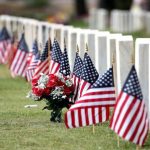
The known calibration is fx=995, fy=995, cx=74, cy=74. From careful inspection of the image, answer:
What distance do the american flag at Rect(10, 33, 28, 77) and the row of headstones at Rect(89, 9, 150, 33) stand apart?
19.0 m

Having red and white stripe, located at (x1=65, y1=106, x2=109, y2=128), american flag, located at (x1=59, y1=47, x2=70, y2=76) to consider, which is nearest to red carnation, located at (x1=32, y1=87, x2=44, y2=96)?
red and white stripe, located at (x1=65, y1=106, x2=109, y2=128)

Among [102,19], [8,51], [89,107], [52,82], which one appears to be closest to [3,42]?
[8,51]

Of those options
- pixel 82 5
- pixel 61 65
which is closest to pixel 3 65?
pixel 61 65

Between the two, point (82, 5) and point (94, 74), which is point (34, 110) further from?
point (82, 5)

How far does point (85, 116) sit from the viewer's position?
13203 mm

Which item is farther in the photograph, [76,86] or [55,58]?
[55,58]

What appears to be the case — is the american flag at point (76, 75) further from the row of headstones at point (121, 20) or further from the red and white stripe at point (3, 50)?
the row of headstones at point (121, 20)

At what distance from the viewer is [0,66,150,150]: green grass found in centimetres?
1257

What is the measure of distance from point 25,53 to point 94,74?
818 cm

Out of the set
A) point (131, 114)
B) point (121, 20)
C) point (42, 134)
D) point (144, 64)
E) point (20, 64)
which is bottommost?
point (121, 20)

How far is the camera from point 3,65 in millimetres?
28203

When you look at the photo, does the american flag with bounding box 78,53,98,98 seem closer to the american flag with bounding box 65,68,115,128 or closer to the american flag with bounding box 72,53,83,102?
the american flag with bounding box 72,53,83,102

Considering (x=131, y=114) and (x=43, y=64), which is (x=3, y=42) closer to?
(x=43, y=64)

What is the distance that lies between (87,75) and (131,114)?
7.90ft
